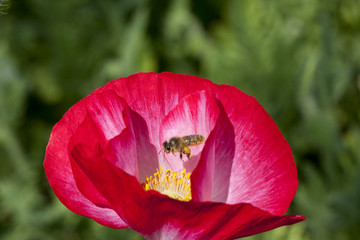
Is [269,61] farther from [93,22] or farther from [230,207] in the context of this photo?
[230,207]

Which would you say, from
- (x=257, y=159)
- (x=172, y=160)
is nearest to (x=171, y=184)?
(x=172, y=160)

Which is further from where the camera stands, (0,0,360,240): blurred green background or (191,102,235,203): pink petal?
(0,0,360,240): blurred green background

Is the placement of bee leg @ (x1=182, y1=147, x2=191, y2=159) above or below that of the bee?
below

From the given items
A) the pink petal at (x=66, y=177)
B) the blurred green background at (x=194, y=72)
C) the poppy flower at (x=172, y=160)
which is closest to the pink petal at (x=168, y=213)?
the poppy flower at (x=172, y=160)

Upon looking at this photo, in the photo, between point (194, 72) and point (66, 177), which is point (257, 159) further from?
point (194, 72)

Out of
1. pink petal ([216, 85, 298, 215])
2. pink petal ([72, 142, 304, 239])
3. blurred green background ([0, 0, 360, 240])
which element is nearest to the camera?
pink petal ([72, 142, 304, 239])

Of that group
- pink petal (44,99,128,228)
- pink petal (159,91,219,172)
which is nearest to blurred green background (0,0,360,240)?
pink petal (159,91,219,172)

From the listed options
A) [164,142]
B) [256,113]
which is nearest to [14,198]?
[164,142]

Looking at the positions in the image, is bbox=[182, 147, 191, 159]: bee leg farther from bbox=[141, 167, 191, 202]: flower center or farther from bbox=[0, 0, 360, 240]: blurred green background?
bbox=[0, 0, 360, 240]: blurred green background
